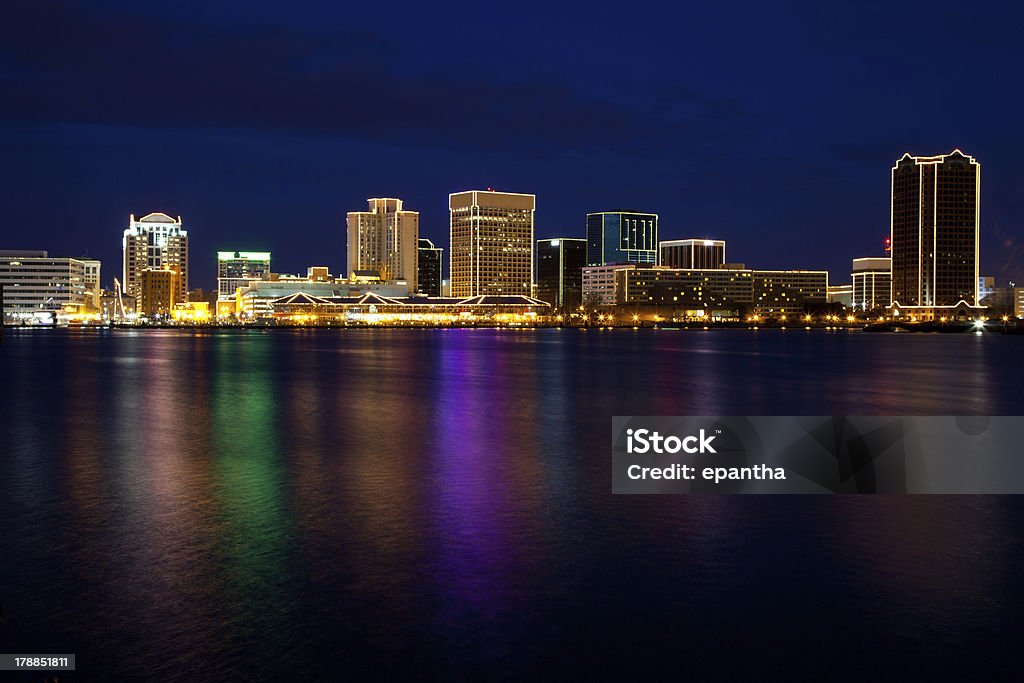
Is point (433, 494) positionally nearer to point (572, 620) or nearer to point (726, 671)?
point (572, 620)

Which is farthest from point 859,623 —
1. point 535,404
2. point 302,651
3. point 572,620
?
point 535,404

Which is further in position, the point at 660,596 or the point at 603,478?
the point at 603,478

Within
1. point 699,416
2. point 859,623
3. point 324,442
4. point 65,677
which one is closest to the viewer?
point 65,677

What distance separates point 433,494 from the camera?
19859mm

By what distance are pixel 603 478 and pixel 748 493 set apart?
11.4ft

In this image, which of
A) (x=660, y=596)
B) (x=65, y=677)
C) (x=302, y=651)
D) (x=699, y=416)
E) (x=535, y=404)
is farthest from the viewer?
(x=535, y=404)

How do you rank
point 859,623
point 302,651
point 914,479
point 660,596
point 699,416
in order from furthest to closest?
1. point 699,416
2. point 914,479
3. point 660,596
4. point 859,623
5. point 302,651

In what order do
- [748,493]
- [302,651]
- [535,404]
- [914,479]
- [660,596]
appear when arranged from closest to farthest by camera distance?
[302,651] < [660,596] < [748,493] < [914,479] < [535,404]

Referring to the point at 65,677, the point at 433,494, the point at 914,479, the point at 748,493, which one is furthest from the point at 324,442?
the point at 65,677

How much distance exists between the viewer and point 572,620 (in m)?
12.0

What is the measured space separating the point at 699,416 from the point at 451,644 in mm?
25023

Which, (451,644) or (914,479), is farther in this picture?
(914,479)

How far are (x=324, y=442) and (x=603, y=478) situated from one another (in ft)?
32.3

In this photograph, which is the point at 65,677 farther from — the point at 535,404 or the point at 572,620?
the point at 535,404
